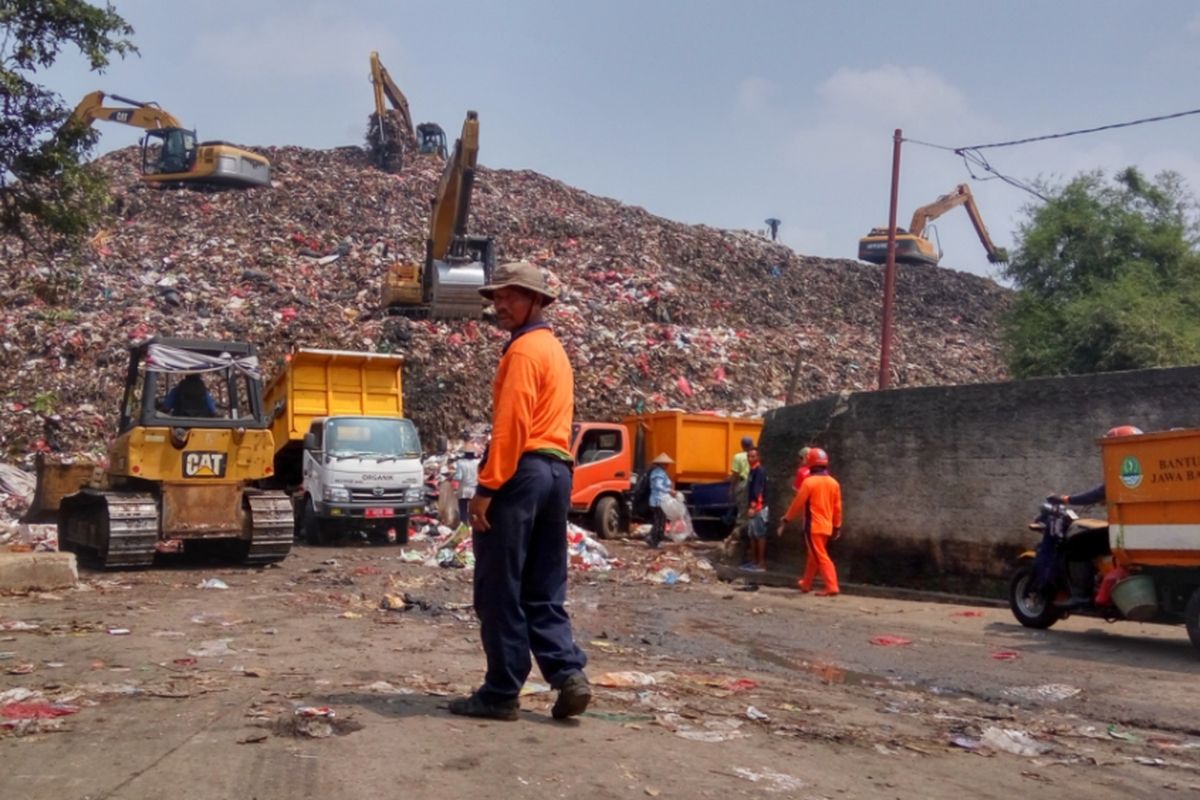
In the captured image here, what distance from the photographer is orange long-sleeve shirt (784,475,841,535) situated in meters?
11.8

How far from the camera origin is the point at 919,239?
4356 cm

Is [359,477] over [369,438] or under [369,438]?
under

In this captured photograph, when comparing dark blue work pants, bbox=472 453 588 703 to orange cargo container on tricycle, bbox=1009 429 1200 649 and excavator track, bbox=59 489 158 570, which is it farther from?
excavator track, bbox=59 489 158 570

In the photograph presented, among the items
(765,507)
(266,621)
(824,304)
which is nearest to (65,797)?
(266,621)

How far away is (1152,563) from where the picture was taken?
8219 mm

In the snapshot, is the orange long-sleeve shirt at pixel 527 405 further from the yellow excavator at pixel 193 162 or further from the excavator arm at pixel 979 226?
the excavator arm at pixel 979 226

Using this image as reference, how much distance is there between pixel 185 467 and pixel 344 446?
15.3ft

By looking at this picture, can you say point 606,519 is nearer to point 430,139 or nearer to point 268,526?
point 268,526

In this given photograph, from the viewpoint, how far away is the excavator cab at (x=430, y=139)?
4269 cm

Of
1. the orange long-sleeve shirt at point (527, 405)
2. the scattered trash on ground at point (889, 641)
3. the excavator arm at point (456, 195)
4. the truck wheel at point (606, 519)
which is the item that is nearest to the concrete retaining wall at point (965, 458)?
the scattered trash on ground at point (889, 641)

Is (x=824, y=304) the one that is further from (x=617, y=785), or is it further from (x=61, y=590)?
(x=617, y=785)

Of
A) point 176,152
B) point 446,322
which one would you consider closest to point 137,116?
point 176,152

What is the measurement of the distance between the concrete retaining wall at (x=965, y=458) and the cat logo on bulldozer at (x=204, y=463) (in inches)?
262

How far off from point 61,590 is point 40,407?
11973 millimetres
